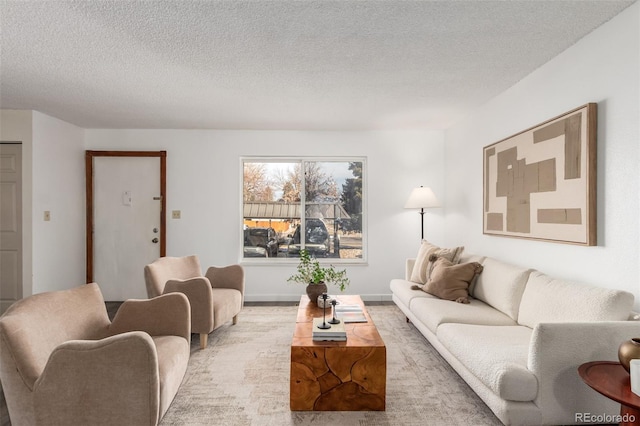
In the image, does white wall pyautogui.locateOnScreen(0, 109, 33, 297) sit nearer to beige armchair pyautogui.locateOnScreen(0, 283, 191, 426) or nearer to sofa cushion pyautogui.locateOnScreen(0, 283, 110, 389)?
sofa cushion pyautogui.locateOnScreen(0, 283, 110, 389)

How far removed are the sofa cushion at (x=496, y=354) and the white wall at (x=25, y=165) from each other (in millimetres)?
4418

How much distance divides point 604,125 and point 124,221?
210 inches

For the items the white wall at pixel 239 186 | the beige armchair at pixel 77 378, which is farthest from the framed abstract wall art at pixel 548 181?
the beige armchair at pixel 77 378

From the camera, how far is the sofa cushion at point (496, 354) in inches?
74.2

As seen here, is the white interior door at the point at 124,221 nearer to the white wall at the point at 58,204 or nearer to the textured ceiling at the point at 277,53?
the white wall at the point at 58,204

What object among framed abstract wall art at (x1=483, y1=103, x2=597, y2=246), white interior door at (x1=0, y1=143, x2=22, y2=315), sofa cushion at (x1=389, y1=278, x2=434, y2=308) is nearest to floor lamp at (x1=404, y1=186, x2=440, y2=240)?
framed abstract wall art at (x1=483, y1=103, x2=597, y2=246)

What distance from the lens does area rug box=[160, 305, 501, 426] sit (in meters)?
2.20

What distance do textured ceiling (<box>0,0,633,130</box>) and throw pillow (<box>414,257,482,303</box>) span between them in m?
1.70

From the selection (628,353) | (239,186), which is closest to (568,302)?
(628,353)

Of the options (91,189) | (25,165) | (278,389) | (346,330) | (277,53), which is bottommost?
(278,389)

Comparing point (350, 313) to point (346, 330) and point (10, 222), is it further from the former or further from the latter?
point (10, 222)

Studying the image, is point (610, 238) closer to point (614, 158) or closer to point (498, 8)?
point (614, 158)

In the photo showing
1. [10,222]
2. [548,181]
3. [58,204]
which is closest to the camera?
[548,181]

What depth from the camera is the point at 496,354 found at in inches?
81.8
